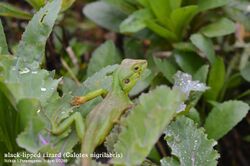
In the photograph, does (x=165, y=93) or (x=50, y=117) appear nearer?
(x=165, y=93)

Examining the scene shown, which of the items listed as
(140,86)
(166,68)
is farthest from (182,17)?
(140,86)

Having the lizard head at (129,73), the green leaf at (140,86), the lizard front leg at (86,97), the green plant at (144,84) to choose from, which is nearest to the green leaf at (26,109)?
the green plant at (144,84)

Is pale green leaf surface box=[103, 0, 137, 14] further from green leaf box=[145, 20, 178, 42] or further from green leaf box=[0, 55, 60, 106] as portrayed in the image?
green leaf box=[0, 55, 60, 106]

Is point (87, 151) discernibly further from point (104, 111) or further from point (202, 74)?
point (202, 74)

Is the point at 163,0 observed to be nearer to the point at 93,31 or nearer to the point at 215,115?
the point at 215,115

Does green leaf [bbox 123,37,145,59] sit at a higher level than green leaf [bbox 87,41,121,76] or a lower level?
lower

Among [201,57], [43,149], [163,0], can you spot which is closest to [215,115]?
[201,57]

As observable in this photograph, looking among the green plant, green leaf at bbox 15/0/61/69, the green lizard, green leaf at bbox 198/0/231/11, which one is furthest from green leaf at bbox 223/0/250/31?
green leaf at bbox 15/0/61/69
